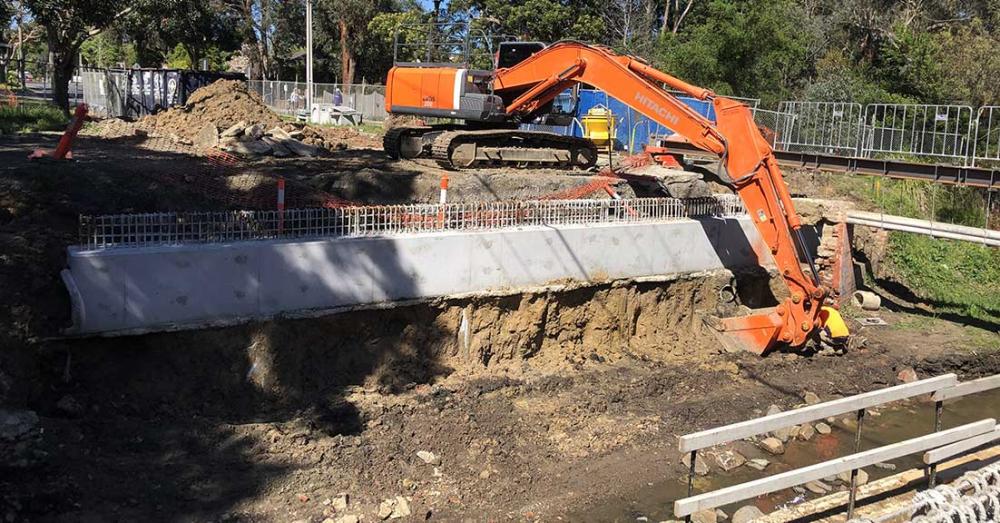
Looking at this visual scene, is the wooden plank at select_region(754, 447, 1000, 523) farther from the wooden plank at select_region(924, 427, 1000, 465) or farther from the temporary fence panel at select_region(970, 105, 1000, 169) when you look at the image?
the temporary fence panel at select_region(970, 105, 1000, 169)

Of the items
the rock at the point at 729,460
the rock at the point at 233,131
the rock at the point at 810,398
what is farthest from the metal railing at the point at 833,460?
the rock at the point at 233,131

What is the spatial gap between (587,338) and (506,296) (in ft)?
5.21

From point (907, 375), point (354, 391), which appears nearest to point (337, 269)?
point (354, 391)

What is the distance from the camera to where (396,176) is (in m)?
13.8

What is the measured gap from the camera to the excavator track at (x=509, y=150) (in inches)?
597

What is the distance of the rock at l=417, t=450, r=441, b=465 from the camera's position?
792cm

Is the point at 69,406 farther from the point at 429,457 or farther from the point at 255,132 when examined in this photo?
the point at 255,132

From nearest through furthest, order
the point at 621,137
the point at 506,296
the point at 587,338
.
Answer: the point at 506,296, the point at 587,338, the point at 621,137

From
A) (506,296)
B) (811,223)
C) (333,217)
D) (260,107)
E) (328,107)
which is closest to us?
(333,217)

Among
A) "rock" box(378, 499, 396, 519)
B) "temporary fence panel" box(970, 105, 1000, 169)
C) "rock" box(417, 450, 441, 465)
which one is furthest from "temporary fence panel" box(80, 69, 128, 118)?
"temporary fence panel" box(970, 105, 1000, 169)

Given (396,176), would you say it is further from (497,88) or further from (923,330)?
(923,330)

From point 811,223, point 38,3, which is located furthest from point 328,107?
point 811,223

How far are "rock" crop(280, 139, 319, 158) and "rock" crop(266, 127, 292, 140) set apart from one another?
28cm

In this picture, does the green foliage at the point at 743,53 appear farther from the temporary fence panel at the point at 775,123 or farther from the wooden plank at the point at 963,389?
the wooden plank at the point at 963,389
